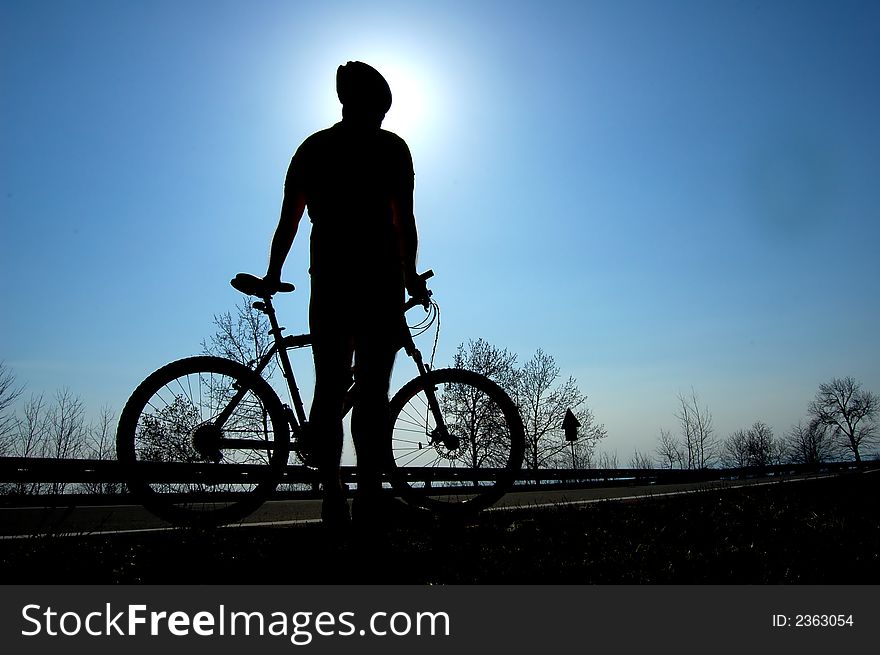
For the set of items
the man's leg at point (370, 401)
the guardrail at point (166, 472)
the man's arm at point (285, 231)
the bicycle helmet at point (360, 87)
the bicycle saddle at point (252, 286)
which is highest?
the bicycle helmet at point (360, 87)

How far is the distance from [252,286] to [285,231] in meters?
0.43

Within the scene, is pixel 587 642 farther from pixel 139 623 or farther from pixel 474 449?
pixel 474 449

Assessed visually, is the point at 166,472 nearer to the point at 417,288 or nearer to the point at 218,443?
the point at 218,443

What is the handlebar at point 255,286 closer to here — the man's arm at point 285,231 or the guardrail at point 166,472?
the man's arm at point 285,231

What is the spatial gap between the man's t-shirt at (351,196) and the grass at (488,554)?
1.54m

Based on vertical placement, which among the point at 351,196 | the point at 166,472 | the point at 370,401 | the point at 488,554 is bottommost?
the point at 488,554

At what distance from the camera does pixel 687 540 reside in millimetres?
2975

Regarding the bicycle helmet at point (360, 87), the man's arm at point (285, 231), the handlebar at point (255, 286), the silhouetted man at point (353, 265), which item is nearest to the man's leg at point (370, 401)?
the silhouetted man at point (353, 265)

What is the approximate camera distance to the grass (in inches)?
82.5

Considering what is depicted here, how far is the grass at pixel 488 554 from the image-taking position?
210 centimetres

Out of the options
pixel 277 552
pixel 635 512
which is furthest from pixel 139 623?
pixel 635 512

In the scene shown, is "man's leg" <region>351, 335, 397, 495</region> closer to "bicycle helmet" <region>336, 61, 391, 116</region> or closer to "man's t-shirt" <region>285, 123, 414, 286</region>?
"man's t-shirt" <region>285, 123, 414, 286</region>

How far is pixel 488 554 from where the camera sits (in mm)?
2576

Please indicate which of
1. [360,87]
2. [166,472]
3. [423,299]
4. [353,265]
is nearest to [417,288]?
[423,299]
